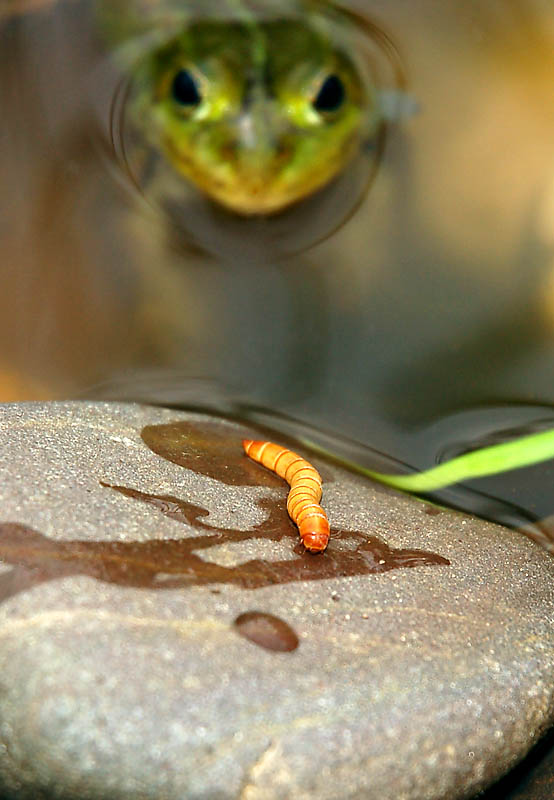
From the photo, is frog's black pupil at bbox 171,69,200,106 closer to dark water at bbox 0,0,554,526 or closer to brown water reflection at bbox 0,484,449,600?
dark water at bbox 0,0,554,526

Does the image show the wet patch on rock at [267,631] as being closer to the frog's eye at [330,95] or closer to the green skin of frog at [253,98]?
the green skin of frog at [253,98]

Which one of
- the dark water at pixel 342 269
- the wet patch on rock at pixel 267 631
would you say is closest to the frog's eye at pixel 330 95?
the dark water at pixel 342 269

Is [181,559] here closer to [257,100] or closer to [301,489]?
[301,489]

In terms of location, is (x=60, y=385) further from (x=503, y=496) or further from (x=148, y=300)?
(x=503, y=496)

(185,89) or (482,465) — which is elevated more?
(185,89)

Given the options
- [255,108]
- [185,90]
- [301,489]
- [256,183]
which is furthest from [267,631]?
[185,90]

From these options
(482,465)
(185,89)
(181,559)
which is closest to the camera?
(181,559)

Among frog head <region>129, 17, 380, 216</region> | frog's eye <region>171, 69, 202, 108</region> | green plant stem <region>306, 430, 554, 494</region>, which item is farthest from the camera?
frog's eye <region>171, 69, 202, 108</region>

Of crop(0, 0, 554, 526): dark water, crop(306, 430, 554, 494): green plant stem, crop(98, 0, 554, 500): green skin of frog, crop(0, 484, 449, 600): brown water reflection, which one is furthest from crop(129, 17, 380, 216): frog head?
crop(0, 484, 449, 600): brown water reflection

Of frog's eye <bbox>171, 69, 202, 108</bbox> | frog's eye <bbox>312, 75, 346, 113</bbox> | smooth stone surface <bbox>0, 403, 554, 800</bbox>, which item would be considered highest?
frog's eye <bbox>312, 75, 346, 113</bbox>
